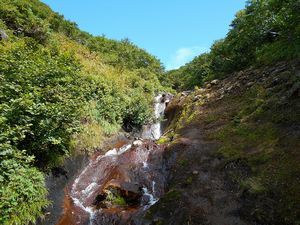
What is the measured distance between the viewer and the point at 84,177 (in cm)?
1011

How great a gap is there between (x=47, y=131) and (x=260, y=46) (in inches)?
536

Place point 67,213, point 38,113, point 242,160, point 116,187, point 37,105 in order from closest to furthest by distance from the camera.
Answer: point 38,113
point 37,105
point 242,160
point 67,213
point 116,187

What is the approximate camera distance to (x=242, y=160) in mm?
7660

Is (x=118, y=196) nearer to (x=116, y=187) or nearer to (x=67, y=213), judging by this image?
(x=116, y=187)

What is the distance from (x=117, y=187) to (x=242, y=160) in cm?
401

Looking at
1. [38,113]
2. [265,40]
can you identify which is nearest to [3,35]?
[38,113]

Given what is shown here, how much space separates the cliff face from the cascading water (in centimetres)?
74

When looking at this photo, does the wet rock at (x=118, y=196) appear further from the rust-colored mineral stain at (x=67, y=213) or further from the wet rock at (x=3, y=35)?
the wet rock at (x=3, y=35)

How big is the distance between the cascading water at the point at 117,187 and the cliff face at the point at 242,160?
74 centimetres

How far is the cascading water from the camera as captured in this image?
299 inches

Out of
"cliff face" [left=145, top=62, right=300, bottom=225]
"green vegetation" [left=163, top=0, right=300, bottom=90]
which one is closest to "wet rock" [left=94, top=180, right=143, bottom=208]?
"cliff face" [left=145, top=62, right=300, bottom=225]

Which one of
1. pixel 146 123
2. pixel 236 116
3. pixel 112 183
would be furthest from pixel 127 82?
pixel 112 183

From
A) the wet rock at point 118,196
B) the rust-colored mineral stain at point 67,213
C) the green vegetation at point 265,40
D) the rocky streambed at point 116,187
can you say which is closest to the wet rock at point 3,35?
the rocky streambed at point 116,187

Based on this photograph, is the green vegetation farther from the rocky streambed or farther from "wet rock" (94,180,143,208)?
"wet rock" (94,180,143,208)
